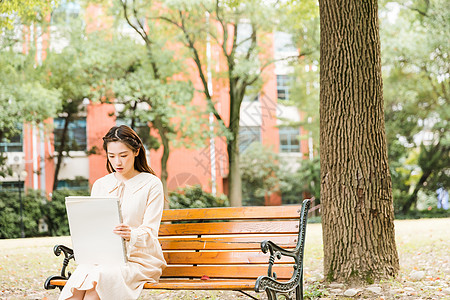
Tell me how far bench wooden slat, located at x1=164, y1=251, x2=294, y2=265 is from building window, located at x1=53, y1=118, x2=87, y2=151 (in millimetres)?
20290

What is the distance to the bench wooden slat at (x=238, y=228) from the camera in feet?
13.4

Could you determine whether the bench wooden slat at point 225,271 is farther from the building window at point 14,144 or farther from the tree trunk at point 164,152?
the building window at point 14,144

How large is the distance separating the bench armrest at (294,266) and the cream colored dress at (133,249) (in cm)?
69

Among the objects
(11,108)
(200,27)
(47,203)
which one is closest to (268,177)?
(200,27)

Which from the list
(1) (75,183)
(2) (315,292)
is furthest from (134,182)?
(1) (75,183)

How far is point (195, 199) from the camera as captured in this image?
22.1 meters

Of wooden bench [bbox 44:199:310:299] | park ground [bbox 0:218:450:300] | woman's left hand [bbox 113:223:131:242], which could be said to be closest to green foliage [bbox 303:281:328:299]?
park ground [bbox 0:218:450:300]

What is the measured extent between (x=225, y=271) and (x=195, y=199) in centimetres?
1805

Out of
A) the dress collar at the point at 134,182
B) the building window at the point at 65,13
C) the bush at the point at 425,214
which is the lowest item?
the bush at the point at 425,214

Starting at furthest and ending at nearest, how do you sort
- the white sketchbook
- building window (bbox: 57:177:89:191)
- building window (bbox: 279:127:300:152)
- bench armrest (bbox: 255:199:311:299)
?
building window (bbox: 279:127:300:152) → building window (bbox: 57:177:89:191) → bench armrest (bbox: 255:199:311:299) → the white sketchbook

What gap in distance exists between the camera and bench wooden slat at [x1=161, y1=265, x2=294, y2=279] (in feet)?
13.0

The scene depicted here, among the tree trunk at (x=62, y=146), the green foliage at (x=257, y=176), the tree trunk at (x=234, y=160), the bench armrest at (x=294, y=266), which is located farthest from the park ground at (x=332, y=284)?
Answer: the green foliage at (x=257, y=176)

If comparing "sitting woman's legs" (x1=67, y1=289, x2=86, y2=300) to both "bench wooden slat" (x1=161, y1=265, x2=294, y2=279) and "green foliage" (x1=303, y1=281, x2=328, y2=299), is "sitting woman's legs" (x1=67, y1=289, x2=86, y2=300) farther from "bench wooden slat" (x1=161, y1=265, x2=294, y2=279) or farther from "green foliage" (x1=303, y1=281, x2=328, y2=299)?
"green foliage" (x1=303, y1=281, x2=328, y2=299)

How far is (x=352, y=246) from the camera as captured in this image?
17.6ft
